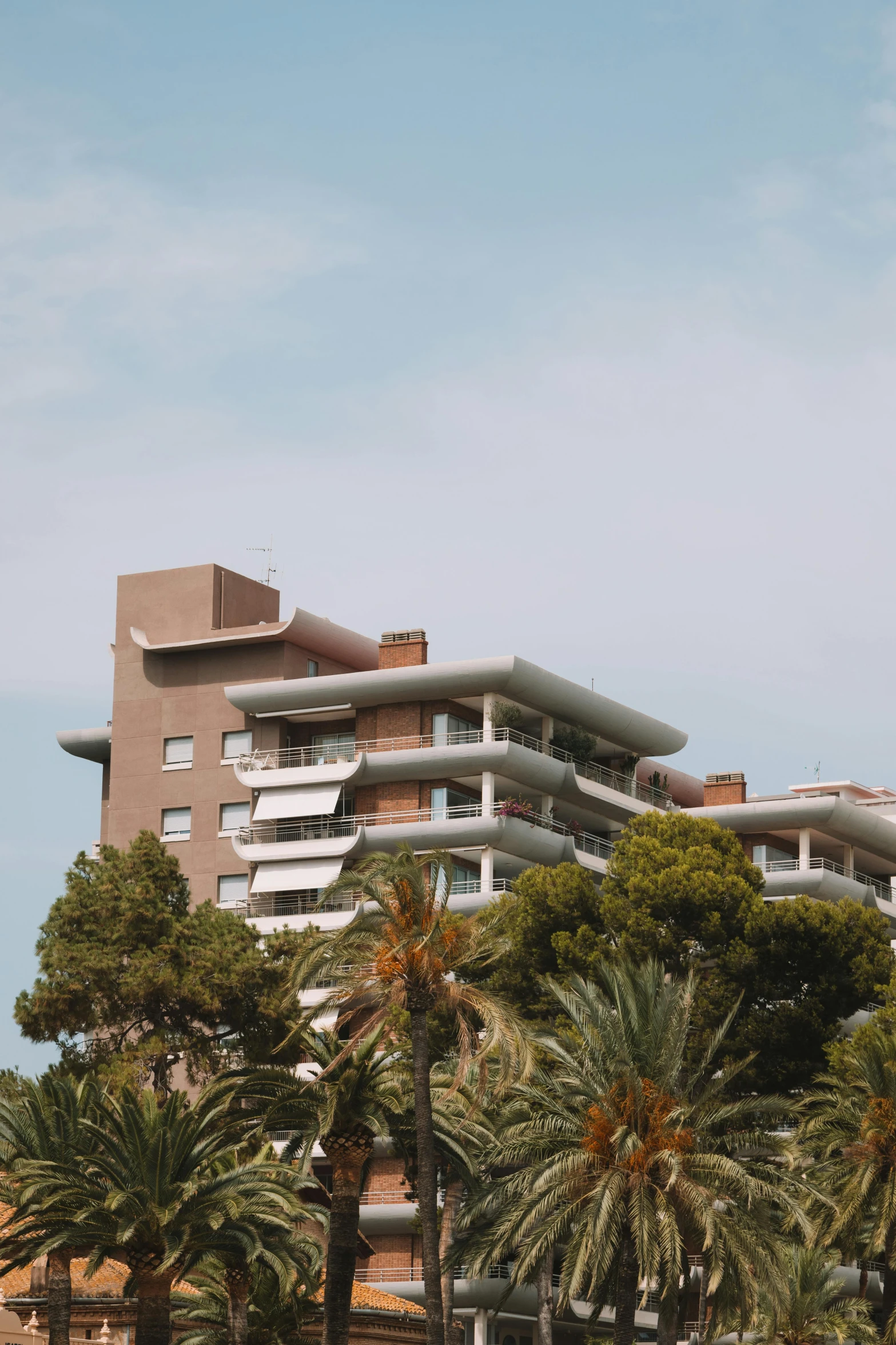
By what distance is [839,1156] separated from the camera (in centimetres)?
5372

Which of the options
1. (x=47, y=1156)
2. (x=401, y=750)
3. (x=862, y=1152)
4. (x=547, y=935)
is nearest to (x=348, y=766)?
(x=401, y=750)

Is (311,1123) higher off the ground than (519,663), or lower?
lower

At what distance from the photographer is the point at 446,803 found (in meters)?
75.7

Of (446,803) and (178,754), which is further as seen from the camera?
(178,754)

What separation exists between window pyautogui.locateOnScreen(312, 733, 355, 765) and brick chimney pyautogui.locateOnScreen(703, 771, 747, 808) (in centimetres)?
1940

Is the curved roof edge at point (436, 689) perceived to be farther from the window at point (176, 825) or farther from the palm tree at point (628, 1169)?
the palm tree at point (628, 1169)

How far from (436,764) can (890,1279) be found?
27985 mm

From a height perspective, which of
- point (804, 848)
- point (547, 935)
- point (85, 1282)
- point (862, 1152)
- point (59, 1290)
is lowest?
point (85, 1282)

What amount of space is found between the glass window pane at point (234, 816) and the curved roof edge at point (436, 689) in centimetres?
358

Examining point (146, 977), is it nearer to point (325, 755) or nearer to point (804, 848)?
point (325, 755)

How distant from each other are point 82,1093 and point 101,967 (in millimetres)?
18064

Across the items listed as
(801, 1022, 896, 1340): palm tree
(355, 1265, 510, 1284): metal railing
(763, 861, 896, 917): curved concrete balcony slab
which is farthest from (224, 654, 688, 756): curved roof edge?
(801, 1022, 896, 1340): palm tree

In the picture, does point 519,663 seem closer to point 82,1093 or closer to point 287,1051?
point 287,1051

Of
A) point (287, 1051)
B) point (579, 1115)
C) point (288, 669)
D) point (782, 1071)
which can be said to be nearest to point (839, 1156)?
point (782, 1071)
